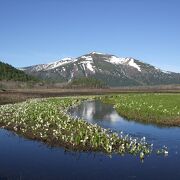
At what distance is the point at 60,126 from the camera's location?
33469 millimetres

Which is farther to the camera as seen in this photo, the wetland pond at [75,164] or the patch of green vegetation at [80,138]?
the patch of green vegetation at [80,138]

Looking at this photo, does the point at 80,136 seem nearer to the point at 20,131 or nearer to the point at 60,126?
the point at 60,126

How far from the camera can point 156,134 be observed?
114ft

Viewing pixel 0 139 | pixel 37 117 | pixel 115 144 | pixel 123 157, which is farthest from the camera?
pixel 37 117

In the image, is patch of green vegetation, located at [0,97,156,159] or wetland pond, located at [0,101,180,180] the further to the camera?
patch of green vegetation, located at [0,97,156,159]

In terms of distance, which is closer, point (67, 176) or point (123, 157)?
point (67, 176)

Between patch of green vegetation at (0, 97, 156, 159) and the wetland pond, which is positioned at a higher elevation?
patch of green vegetation at (0, 97, 156, 159)

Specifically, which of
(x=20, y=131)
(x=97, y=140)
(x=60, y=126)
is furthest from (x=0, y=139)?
(x=97, y=140)

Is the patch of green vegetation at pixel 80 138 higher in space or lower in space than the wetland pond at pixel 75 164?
higher

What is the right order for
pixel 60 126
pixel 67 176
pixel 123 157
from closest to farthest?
pixel 67 176, pixel 123 157, pixel 60 126

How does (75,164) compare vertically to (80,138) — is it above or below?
below

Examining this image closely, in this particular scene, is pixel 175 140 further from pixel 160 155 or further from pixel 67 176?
pixel 67 176

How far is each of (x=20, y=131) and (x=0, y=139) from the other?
10.5 feet

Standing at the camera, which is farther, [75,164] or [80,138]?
[80,138]
